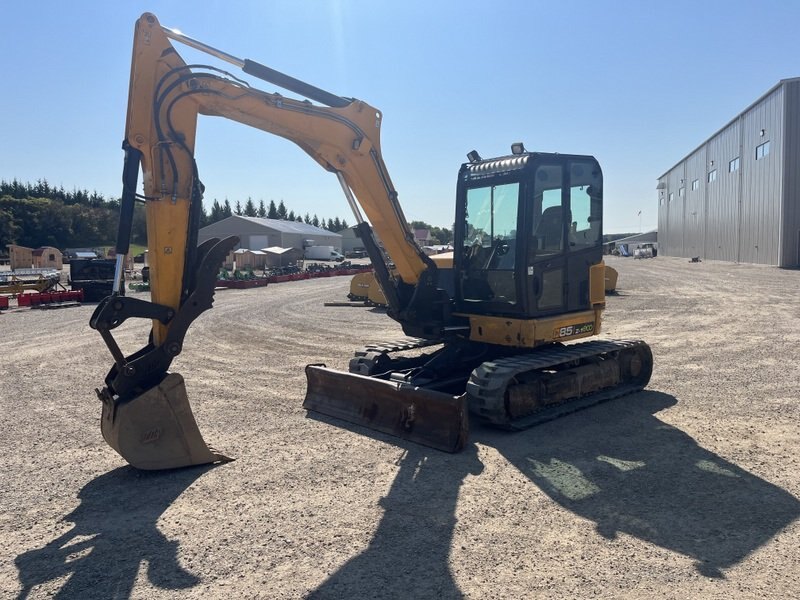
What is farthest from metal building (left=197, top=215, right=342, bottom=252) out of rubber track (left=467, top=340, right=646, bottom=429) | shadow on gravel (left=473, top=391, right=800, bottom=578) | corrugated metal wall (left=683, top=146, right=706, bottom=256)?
shadow on gravel (left=473, top=391, right=800, bottom=578)

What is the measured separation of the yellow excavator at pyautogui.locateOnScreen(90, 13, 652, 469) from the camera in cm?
589

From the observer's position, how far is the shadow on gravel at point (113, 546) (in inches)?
161

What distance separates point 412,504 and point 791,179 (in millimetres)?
38400

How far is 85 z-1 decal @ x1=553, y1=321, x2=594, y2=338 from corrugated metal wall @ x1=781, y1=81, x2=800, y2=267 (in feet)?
111

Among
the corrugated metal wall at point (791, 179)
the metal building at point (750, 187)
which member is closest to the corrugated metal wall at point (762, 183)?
the metal building at point (750, 187)

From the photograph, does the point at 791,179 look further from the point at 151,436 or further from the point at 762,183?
the point at 151,436

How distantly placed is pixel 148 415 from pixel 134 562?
64.5 inches

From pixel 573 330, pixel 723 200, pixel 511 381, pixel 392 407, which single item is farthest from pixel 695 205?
pixel 392 407

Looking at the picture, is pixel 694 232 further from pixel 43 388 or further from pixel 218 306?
pixel 43 388

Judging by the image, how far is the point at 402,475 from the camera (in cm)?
587

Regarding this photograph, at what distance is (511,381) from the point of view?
23.9ft

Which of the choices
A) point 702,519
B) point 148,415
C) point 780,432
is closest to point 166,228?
point 148,415

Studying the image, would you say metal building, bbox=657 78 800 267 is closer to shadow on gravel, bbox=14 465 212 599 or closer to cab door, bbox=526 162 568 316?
cab door, bbox=526 162 568 316

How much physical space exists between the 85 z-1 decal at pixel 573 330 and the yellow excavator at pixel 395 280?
0.03m
